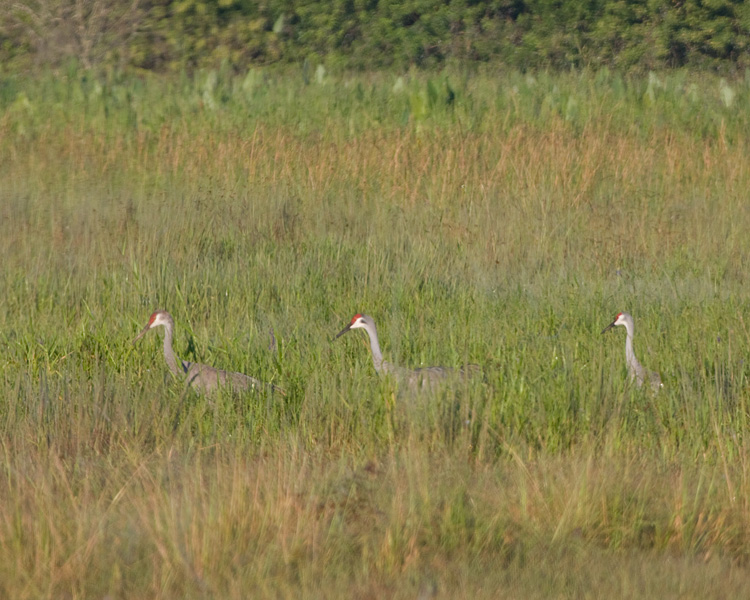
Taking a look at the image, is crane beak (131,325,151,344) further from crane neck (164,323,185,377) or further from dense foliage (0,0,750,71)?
dense foliage (0,0,750,71)

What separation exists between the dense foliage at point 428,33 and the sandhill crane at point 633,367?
1400 centimetres

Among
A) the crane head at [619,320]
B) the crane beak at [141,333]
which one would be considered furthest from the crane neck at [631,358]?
the crane beak at [141,333]

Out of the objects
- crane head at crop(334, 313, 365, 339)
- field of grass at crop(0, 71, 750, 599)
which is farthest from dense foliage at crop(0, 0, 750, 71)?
crane head at crop(334, 313, 365, 339)

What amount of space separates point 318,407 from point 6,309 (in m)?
2.93

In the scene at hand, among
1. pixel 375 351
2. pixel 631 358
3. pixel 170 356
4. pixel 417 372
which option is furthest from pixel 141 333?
pixel 631 358

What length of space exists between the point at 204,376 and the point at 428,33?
1548 centimetres

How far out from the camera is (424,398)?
5.07 metres

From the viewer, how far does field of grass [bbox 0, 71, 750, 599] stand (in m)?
3.75

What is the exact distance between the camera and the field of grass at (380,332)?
12.3 ft

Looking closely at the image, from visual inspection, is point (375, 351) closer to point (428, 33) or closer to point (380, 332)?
point (380, 332)

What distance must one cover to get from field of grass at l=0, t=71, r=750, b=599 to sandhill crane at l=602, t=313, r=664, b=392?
9 centimetres

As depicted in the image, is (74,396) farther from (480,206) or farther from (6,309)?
(480,206)

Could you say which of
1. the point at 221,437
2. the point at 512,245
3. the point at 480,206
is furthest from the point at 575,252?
the point at 221,437

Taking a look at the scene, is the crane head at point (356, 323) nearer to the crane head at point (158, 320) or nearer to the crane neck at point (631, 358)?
the crane head at point (158, 320)
